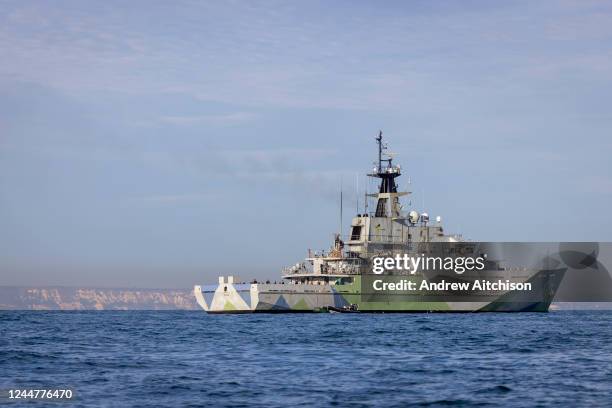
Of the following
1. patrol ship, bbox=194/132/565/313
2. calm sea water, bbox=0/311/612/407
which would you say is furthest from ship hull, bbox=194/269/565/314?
calm sea water, bbox=0/311/612/407

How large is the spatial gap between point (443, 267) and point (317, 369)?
257ft

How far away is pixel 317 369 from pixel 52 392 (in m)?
13.4

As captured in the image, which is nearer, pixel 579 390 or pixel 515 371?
pixel 579 390

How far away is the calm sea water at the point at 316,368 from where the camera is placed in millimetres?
34219

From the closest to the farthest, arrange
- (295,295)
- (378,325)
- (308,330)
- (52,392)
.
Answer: (52,392)
(308,330)
(378,325)
(295,295)

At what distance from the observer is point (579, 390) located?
35.8 m

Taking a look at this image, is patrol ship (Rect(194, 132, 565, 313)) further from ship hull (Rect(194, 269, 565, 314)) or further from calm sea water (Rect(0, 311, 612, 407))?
calm sea water (Rect(0, 311, 612, 407))

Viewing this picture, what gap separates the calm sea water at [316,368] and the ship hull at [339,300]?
4633 centimetres

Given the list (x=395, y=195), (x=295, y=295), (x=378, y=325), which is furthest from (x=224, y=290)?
(x=378, y=325)

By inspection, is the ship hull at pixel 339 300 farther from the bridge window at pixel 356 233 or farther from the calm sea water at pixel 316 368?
the calm sea water at pixel 316 368

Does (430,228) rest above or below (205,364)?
above

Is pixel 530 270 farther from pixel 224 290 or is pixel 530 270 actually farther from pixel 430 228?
pixel 224 290

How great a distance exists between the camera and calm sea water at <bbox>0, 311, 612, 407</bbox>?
3422 centimetres

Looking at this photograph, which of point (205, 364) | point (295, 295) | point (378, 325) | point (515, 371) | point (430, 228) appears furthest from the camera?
point (430, 228)
